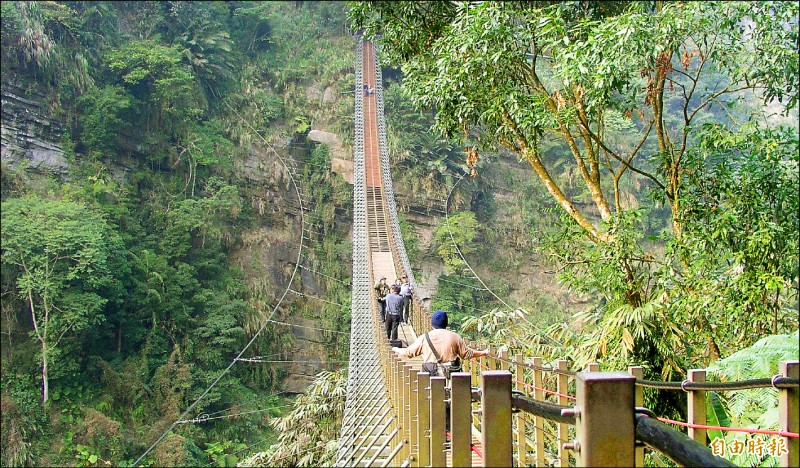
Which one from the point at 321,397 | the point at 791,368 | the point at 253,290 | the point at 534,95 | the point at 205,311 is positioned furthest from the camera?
the point at 253,290

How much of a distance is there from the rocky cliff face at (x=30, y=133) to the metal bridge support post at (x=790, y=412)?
1465cm

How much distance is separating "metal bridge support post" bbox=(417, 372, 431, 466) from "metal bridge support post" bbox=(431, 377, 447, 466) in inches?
9.2

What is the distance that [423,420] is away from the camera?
6.31 ft

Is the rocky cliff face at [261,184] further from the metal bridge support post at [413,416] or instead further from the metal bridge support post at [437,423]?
the metal bridge support post at [437,423]

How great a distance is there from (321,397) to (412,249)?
9.05 metres

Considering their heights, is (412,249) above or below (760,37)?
below

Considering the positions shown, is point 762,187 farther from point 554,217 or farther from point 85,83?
point 554,217

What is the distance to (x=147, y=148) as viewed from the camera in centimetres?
1669

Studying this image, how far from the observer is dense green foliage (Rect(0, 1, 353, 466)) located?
1234cm

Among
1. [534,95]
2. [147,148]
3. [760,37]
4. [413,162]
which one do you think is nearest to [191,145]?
[147,148]

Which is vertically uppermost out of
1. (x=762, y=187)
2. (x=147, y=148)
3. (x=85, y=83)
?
(x=85, y=83)

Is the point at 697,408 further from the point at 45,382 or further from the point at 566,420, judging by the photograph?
the point at 45,382

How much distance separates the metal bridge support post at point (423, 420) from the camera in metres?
1.87

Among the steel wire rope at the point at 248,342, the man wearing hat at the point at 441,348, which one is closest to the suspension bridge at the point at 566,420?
the man wearing hat at the point at 441,348
